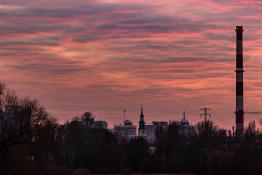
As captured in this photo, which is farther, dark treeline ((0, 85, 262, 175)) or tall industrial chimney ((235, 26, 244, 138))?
tall industrial chimney ((235, 26, 244, 138))

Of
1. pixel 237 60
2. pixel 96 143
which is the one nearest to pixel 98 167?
pixel 96 143

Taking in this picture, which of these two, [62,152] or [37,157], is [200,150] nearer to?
[62,152]

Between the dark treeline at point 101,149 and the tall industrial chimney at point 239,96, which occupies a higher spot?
the tall industrial chimney at point 239,96

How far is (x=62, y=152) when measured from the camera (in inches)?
3979

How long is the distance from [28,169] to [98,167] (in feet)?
165

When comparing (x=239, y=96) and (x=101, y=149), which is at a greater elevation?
(x=239, y=96)

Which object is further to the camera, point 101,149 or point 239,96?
point 101,149

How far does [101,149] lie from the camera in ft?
344

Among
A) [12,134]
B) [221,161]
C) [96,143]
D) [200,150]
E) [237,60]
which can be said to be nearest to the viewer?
[12,134]

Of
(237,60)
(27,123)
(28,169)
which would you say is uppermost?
(237,60)

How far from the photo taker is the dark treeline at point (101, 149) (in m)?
51.4

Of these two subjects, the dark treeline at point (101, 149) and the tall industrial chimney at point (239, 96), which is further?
the tall industrial chimney at point (239, 96)

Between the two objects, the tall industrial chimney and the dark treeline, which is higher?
A: the tall industrial chimney

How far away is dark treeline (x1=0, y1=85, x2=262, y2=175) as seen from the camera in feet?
169
